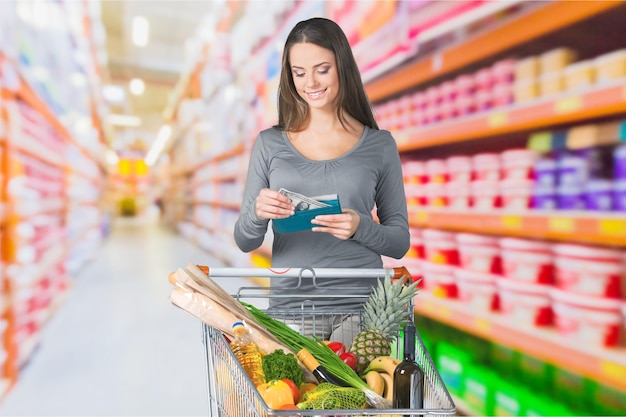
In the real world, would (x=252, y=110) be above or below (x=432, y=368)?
above

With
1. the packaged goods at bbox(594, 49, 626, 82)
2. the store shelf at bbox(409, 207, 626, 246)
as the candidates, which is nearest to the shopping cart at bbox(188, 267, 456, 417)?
the store shelf at bbox(409, 207, 626, 246)

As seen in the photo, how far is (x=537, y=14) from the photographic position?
1.96 meters

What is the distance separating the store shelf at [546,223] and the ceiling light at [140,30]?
8.10m

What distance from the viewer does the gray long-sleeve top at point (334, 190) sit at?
1.38 meters

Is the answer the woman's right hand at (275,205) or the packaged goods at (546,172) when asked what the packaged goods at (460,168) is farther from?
the woman's right hand at (275,205)

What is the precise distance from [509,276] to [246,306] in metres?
1.51

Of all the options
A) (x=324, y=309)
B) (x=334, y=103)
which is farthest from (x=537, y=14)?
(x=324, y=309)

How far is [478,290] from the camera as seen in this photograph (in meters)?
2.33

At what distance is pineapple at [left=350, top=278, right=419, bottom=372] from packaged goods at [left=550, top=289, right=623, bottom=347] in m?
1.07

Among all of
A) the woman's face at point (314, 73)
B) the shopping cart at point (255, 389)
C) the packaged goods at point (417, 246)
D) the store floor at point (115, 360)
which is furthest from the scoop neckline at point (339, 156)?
the packaged goods at point (417, 246)

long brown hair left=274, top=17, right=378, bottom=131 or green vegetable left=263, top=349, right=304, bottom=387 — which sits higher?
long brown hair left=274, top=17, right=378, bottom=131

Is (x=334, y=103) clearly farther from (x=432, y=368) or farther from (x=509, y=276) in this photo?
(x=509, y=276)

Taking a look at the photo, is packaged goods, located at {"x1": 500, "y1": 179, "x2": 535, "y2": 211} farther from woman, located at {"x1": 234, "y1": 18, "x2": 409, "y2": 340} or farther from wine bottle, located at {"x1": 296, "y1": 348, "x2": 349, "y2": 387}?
wine bottle, located at {"x1": 296, "y1": 348, "x2": 349, "y2": 387}

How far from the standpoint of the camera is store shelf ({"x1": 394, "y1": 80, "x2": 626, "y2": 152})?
5.41 feet
